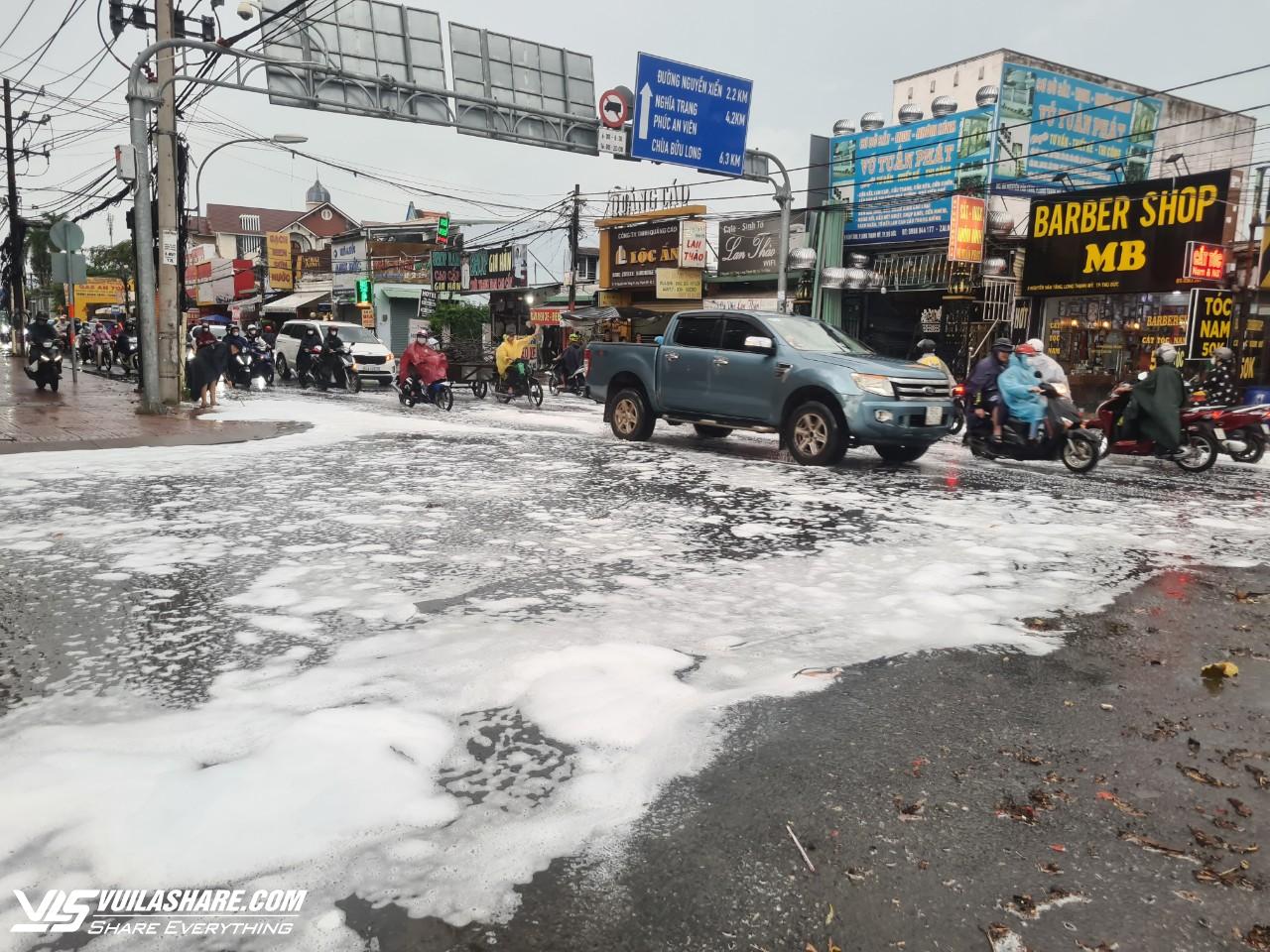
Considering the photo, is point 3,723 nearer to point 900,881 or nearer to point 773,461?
point 900,881

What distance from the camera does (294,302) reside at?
53.6 m

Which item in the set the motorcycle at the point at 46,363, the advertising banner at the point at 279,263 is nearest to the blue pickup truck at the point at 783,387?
the motorcycle at the point at 46,363

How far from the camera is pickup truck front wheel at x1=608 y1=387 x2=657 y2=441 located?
13078 millimetres

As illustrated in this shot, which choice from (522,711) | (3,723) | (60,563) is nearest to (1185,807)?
(522,711)

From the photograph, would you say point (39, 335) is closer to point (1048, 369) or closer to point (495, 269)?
point (1048, 369)

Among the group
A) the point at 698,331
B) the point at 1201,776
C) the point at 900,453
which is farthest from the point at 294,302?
the point at 1201,776

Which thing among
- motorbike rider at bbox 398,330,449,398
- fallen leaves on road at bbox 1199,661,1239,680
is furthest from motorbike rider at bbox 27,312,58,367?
fallen leaves on road at bbox 1199,661,1239,680

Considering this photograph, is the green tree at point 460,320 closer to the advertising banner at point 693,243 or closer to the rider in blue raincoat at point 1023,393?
the advertising banner at point 693,243

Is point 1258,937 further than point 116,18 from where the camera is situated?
No

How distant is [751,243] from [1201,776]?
27.4 meters

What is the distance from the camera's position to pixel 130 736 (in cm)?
308

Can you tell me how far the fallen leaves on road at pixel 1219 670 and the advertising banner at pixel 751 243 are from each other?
24.8m

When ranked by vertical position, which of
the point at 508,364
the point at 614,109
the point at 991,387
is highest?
the point at 614,109

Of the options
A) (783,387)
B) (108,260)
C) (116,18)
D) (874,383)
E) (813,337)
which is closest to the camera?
(874,383)
